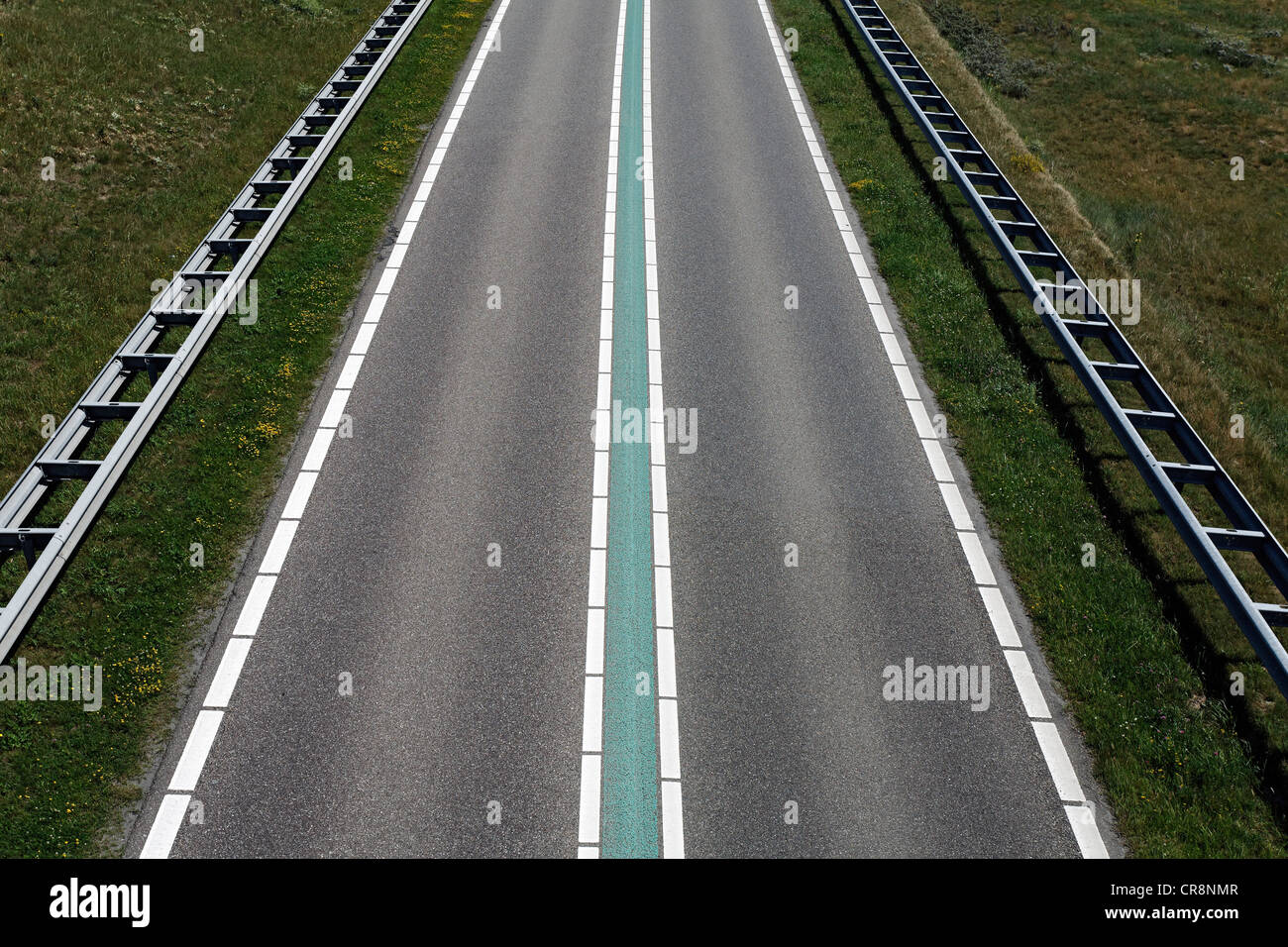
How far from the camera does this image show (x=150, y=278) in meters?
16.1

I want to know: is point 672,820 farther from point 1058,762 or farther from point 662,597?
point 1058,762

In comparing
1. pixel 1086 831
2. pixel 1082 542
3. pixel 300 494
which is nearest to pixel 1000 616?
pixel 1082 542

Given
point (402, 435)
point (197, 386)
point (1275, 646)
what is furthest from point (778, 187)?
point (1275, 646)

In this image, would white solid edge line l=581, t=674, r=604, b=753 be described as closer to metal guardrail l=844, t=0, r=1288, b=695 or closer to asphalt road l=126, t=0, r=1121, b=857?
asphalt road l=126, t=0, r=1121, b=857

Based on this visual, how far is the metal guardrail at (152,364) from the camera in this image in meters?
10.3

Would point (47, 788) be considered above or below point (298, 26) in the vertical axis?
below

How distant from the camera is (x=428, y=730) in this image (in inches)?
376

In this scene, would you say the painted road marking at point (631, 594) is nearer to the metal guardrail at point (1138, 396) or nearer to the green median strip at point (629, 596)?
the green median strip at point (629, 596)

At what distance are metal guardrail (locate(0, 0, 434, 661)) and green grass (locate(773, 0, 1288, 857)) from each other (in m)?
10.6

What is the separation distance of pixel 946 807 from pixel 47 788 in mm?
8129

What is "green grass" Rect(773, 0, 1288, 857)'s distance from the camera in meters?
9.27

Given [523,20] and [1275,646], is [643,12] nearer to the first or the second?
[523,20]

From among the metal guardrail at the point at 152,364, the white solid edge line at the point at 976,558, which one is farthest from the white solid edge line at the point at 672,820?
the metal guardrail at the point at 152,364

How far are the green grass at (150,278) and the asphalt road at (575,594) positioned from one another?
538mm
